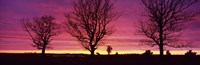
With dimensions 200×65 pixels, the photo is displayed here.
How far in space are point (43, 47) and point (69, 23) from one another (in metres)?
19.4

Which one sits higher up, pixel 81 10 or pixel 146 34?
pixel 81 10

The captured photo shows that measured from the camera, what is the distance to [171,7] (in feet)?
130

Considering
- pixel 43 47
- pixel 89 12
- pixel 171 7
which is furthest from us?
pixel 43 47

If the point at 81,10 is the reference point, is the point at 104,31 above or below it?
below

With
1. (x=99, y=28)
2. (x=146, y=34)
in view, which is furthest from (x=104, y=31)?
(x=146, y=34)

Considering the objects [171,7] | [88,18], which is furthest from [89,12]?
[171,7]

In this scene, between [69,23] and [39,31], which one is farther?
[39,31]

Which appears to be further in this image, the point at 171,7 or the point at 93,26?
the point at 93,26

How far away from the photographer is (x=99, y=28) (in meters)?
45.4

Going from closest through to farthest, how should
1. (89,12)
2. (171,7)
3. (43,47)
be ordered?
1. (171,7)
2. (89,12)
3. (43,47)

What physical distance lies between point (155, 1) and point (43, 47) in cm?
3039

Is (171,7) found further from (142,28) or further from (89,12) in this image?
(89,12)

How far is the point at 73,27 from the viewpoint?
46.3 m

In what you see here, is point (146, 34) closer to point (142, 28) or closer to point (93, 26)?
point (142, 28)
